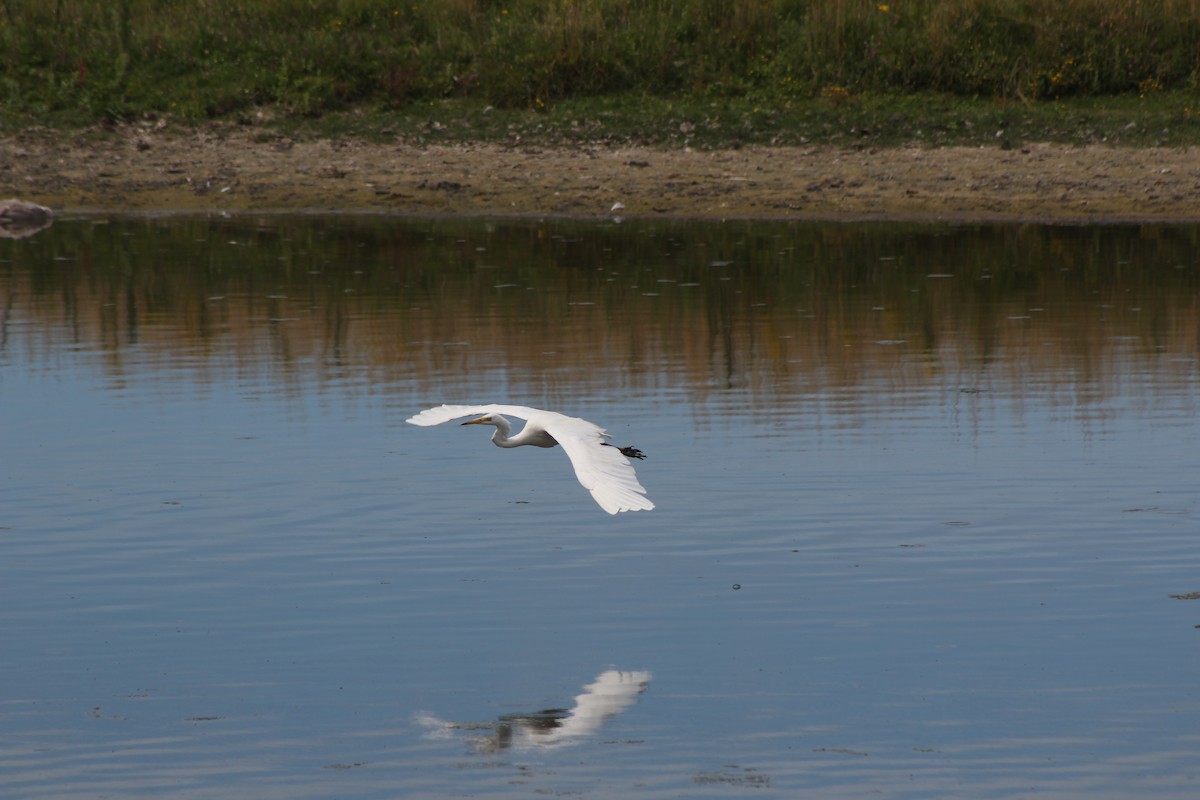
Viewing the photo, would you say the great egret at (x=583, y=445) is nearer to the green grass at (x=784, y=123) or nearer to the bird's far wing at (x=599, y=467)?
the bird's far wing at (x=599, y=467)

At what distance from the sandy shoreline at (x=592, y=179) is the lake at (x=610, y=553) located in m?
6.18

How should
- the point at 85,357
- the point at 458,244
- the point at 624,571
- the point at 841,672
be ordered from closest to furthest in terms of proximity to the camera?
1. the point at 841,672
2. the point at 624,571
3. the point at 85,357
4. the point at 458,244

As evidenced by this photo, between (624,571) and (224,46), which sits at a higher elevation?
(224,46)

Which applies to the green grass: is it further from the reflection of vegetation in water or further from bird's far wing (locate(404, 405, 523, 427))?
bird's far wing (locate(404, 405, 523, 427))

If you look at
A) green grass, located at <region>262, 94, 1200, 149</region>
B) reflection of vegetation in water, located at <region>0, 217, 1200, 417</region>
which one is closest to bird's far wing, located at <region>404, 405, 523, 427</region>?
reflection of vegetation in water, located at <region>0, 217, 1200, 417</region>

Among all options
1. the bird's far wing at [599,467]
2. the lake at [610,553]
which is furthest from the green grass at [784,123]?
the bird's far wing at [599,467]

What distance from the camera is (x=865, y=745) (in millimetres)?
6723

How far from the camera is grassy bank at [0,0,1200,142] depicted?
26.8 meters

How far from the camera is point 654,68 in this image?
28.5 m

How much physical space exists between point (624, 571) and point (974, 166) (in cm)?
1715

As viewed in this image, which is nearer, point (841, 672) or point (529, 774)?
point (529, 774)

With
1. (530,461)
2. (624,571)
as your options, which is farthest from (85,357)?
(624,571)

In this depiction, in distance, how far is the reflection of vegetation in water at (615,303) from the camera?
48.0 ft

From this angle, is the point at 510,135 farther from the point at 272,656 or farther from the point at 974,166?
the point at 272,656
